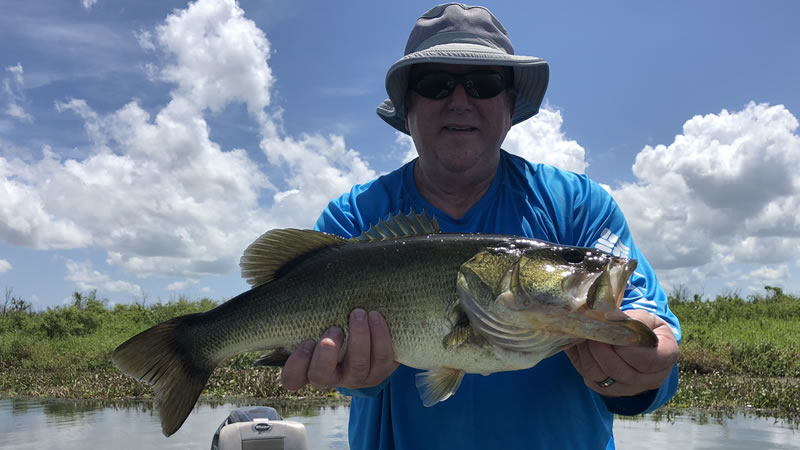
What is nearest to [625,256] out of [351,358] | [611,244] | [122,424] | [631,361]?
[611,244]

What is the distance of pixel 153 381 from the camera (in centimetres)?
283

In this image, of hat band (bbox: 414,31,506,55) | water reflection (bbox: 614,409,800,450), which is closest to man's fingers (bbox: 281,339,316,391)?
hat band (bbox: 414,31,506,55)

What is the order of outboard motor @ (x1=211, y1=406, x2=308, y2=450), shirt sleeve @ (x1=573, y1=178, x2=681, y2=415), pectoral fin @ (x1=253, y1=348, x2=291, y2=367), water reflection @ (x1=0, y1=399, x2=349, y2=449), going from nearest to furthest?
1. shirt sleeve @ (x1=573, y1=178, x2=681, y2=415)
2. pectoral fin @ (x1=253, y1=348, x2=291, y2=367)
3. outboard motor @ (x1=211, y1=406, x2=308, y2=450)
4. water reflection @ (x1=0, y1=399, x2=349, y2=449)

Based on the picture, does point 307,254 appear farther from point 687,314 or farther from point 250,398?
point 687,314

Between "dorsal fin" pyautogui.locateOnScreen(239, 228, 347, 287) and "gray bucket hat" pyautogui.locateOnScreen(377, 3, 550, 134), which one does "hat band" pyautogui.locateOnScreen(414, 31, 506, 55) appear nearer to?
"gray bucket hat" pyautogui.locateOnScreen(377, 3, 550, 134)

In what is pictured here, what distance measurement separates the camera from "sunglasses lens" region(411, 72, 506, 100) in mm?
3035

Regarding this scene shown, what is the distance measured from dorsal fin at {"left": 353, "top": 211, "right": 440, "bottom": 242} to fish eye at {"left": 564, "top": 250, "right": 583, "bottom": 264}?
596mm

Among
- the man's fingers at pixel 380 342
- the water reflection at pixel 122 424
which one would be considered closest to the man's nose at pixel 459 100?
the man's fingers at pixel 380 342

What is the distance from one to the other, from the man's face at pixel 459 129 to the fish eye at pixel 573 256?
0.77 meters

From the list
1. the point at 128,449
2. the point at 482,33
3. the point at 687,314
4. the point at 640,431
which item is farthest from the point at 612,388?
the point at 687,314

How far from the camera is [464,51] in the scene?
9.84 feet

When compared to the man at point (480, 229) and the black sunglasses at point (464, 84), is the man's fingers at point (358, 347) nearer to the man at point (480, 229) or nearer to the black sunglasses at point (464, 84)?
the man at point (480, 229)

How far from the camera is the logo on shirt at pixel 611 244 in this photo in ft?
9.18

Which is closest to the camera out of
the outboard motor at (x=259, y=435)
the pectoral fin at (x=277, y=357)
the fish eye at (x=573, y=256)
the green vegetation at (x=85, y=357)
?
the fish eye at (x=573, y=256)
